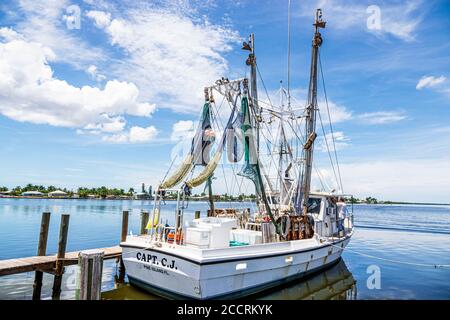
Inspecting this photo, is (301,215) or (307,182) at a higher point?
(307,182)

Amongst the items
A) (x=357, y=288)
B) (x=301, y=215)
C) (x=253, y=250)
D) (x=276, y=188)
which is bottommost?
(x=357, y=288)

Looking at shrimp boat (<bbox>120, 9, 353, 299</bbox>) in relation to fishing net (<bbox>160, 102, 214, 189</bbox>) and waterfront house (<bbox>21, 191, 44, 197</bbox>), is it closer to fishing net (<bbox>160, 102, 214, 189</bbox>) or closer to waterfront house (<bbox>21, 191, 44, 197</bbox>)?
fishing net (<bbox>160, 102, 214, 189</bbox>)

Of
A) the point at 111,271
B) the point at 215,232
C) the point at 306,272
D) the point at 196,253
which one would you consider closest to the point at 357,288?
the point at 306,272

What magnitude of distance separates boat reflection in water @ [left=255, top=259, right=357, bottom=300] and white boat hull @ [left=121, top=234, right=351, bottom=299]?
572mm

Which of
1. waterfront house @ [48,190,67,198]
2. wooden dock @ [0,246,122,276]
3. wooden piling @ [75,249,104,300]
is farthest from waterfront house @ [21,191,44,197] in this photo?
wooden piling @ [75,249,104,300]

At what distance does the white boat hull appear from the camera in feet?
35.2

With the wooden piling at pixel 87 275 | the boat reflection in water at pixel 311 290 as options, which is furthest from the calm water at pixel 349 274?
the wooden piling at pixel 87 275

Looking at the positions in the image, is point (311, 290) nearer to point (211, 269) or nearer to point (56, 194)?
point (211, 269)

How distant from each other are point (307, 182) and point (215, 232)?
7484 mm

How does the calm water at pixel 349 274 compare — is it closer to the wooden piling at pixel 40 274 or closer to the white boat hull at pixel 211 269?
the wooden piling at pixel 40 274

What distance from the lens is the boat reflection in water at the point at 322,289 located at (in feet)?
46.2

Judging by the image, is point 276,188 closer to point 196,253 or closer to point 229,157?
point 229,157
